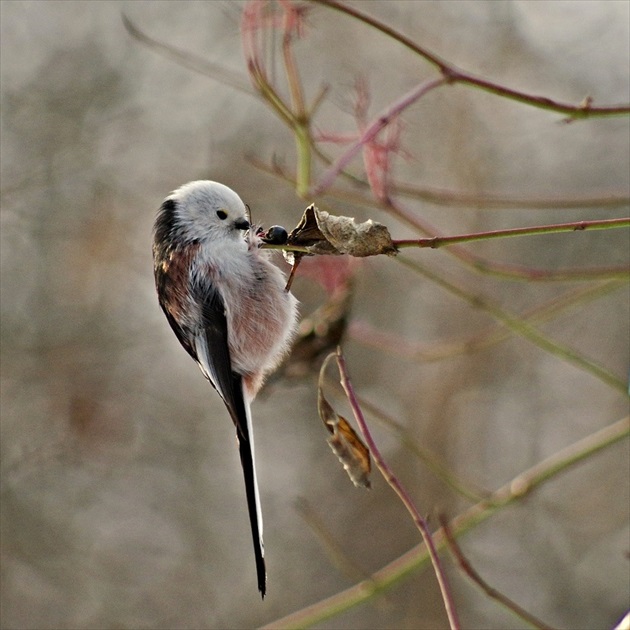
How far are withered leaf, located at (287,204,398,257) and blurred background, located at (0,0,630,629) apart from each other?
12.7ft

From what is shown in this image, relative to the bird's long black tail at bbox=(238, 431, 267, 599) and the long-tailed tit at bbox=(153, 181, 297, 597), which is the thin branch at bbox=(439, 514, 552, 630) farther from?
the long-tailed tit at bbox=(153, 181, 297, 597)

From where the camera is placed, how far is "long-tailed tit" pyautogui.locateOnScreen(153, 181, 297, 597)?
2.48 m

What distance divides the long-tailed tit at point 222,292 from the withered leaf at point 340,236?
785mm

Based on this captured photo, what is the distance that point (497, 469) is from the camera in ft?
19.9

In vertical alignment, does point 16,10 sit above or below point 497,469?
above

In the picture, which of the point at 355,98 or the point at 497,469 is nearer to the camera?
the point at 355,98

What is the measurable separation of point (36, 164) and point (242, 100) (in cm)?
169

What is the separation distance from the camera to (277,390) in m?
5.54

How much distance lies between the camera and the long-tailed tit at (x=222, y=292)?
248 centimetres

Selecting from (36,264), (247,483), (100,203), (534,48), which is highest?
(534,48)

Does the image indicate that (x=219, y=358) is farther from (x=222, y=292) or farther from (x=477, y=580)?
(x=477, y=580)

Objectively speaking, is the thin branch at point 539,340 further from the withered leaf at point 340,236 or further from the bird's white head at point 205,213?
the bird's white head at point 205,213

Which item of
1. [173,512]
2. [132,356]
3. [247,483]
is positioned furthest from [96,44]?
[247,483]

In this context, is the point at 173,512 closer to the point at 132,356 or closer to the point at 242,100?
the point at 132,356
